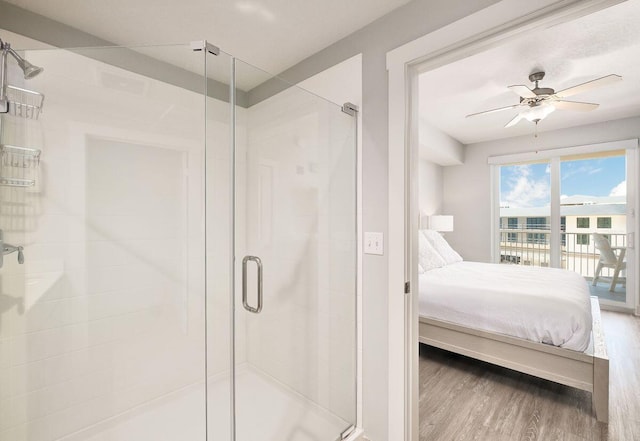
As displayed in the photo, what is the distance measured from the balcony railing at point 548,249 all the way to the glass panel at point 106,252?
5012 millimetres

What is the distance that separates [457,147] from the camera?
4.99 meters

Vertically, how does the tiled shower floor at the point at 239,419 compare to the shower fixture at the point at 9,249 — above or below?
below

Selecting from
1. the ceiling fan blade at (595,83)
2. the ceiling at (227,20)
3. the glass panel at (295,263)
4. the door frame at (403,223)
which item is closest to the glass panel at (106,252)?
the ceiling at (227,20)

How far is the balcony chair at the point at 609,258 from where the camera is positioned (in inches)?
163

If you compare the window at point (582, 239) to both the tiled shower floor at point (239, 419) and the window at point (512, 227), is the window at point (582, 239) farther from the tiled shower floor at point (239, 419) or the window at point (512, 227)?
the tiled shower floor at point (239, 419)

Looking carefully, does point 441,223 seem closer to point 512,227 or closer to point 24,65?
point 512,227

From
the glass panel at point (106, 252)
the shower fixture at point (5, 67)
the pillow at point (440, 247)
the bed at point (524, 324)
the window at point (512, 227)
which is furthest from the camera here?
the window at point (512, 227)

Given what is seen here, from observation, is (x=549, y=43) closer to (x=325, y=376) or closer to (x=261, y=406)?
(x=325, y=376)

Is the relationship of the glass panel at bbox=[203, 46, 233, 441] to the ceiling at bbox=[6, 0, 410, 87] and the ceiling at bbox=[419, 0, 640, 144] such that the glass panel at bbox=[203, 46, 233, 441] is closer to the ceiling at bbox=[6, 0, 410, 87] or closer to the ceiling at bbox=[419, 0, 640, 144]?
the ceiling at bbox=[6, 0, 410, 87]

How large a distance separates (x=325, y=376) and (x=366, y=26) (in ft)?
6.71

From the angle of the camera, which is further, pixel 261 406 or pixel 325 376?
pixel 325 376

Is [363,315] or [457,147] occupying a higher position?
[457,147]

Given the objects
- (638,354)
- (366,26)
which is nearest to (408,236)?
(366,26)

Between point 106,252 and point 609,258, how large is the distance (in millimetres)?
5890
